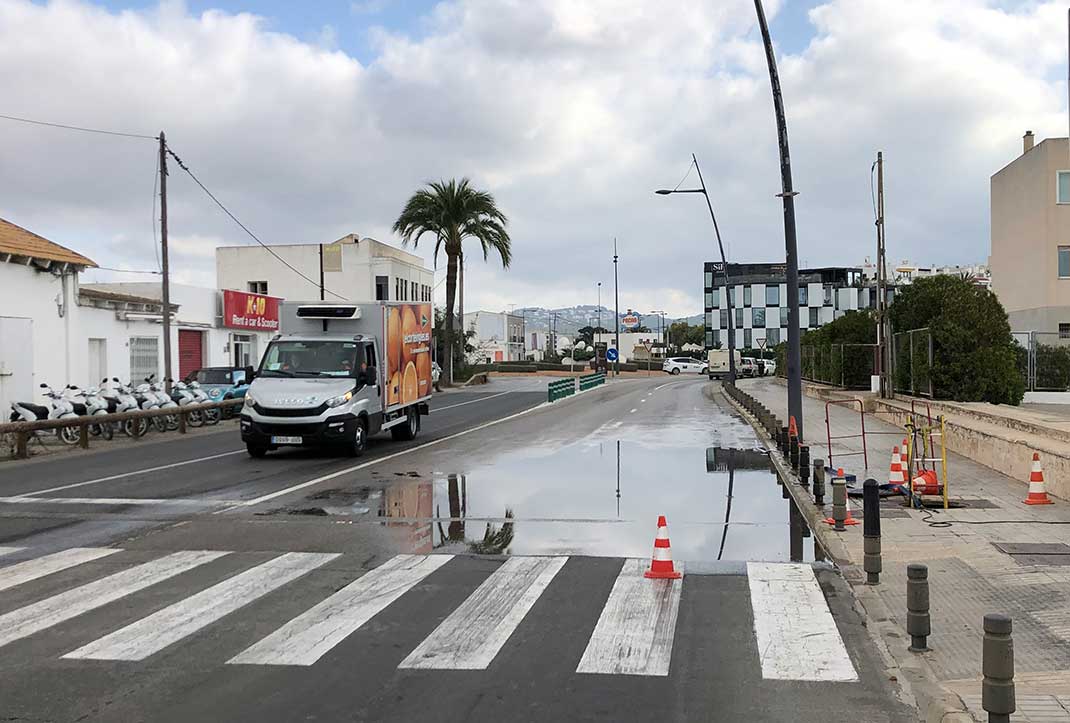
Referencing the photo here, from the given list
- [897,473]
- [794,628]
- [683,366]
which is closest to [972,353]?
[897,473]

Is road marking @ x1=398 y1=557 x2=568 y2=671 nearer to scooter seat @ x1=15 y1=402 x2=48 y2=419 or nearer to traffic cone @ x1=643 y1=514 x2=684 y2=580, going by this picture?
traffic cone @ x1=643 y1=514 x2=684 y2=580

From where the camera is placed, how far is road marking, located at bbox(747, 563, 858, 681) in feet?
20.2

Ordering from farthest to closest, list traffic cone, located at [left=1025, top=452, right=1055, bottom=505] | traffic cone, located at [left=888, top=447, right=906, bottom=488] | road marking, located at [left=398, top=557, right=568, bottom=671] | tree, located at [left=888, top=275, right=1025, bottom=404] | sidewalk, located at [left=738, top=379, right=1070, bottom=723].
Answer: tree, located at [left=888, top=275, right=1025, bottom=404], traffic cone, located at [left=888, top=447, right=906, bottom=488], traffic cone, located at [left=1025, top=452, right=1055, bottom=505], road marking, located at [left=398, top=557, right=568, bottom=671], sidewalk, located at [left=738, top=379, right=1070, bottom=723]

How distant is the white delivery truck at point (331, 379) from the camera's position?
18.0 meters

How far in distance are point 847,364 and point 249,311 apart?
25.7 metres

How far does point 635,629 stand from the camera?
23.2 ft

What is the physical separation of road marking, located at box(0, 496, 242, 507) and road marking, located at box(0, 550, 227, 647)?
337 centimetres

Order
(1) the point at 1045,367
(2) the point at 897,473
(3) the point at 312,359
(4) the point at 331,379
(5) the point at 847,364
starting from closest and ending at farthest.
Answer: (2) the point at 897,473, (4) the point at 331,379, (3) the point at 312,359, (1) the point at 1045,367, (5) the point at 847,364

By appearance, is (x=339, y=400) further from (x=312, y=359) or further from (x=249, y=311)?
(x=249, y=311)

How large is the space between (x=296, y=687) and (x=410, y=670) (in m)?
0.69

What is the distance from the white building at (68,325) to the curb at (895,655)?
19739mm

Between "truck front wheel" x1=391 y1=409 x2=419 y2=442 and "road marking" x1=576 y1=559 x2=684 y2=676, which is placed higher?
"truck front wheel" x1=391 y1=409 x2=419 y2=442

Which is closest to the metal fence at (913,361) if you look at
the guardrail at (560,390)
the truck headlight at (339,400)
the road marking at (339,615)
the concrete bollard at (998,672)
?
the truck headlight at (339,400)

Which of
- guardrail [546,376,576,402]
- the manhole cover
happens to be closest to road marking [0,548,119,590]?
the manhole cover
